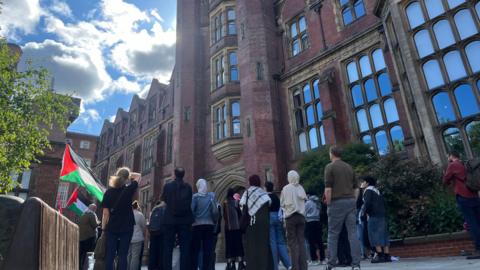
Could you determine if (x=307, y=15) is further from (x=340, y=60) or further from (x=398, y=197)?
(x=398, y=197)

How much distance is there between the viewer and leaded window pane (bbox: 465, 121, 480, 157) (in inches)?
331

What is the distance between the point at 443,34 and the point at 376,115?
415 centimetres

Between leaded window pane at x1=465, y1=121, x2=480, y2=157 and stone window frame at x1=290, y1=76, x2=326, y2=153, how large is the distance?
6075 mm

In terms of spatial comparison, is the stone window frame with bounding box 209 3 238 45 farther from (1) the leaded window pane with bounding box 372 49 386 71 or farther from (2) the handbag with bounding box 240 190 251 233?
(2) the handbag with bounding box 240 190 251 233

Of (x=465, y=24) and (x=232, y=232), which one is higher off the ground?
(x=465, y=24)

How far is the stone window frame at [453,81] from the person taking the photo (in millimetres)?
8578

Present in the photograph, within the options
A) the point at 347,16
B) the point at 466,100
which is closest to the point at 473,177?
the point at 466,100

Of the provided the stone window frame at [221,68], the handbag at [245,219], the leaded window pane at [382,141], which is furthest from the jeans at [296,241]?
the stone window frame at [221,68]

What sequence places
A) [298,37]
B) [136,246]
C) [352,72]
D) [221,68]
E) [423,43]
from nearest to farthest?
1. [136,246]
2. [423,43]
3. [352,72]
4. [298,37]
5. [221,68]

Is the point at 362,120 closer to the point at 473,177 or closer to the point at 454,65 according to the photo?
the point at 454,65

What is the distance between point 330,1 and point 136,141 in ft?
70.5

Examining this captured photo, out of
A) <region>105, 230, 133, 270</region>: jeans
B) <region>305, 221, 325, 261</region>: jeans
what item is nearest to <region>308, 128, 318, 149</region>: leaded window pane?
<region>305, 221, 325, 261</region>: jeans

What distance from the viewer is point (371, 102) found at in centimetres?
1302

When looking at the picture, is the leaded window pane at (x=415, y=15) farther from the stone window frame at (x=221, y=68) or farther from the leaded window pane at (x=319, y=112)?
the stone window frame at (x=221, y=68)
